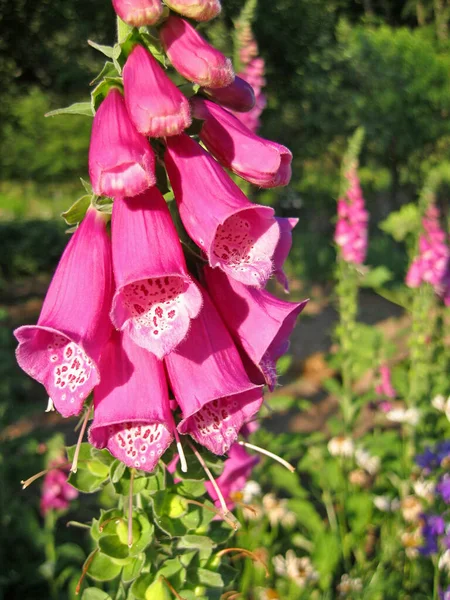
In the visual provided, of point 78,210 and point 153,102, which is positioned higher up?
point 153,102

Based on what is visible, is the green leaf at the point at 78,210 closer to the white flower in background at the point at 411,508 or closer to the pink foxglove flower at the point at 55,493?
the pink foxglove flower at the point at 55,493

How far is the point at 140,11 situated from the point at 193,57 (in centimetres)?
9

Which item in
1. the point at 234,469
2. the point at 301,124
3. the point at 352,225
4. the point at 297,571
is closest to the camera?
the point at 234,469

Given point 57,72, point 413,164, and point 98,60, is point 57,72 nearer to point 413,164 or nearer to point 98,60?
point 98,60

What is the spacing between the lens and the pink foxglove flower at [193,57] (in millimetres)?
819

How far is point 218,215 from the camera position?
83cm

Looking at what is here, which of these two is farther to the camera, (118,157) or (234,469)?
(234,469)

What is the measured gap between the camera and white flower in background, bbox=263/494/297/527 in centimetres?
268

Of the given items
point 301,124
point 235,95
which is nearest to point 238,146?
point 235,95

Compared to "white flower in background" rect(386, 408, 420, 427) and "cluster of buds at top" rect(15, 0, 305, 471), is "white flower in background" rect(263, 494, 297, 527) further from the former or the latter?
"cluster of buds at top" rect(15, 0, 305, 471)

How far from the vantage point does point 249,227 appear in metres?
0.91

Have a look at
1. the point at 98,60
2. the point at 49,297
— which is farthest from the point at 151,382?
the point at 98,60

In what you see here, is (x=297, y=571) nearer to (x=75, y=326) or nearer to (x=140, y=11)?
(x=75, y=326)

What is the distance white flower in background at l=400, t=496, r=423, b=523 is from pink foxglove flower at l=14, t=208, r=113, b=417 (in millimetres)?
2116
